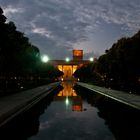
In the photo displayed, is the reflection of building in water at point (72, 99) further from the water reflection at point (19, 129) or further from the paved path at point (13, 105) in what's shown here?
the water reflection at point (19, 129)

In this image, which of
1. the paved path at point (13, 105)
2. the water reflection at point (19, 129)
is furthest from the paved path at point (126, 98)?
the water reflection at point (19, 129)

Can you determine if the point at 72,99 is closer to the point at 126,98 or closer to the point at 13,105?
the point at 126,98

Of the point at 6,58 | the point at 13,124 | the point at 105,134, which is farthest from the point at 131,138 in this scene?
the point at 6,58

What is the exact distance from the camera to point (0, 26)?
29469mm

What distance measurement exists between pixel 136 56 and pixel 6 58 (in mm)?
17668

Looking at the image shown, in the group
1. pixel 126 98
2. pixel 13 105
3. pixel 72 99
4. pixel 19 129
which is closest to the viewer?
pixel 19 129

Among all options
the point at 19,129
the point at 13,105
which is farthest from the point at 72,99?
the point at 19,129

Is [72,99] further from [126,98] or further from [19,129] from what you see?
[19,129]

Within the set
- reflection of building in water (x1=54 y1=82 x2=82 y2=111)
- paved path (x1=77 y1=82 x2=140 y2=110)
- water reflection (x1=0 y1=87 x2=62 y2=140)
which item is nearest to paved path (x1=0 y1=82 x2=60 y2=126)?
Answer: water reflection (x1=0 y1=87 x2=62 y2=140)

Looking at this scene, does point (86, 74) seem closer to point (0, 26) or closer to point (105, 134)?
point (0, 26)

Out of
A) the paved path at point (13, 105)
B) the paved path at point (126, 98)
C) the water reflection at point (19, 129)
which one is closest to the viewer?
the water reflection at point (19, 129)

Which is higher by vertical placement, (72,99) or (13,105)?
(13,105)

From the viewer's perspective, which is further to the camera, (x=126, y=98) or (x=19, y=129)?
(x=126, y=98)

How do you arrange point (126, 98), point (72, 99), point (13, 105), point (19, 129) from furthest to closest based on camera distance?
point (72, 99)
point (126, 98)
point (13, 105)
point (19, 129)
